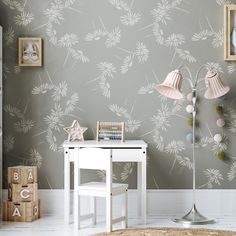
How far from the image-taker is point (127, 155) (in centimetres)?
464

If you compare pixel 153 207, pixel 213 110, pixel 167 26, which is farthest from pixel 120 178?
pixel 167 26

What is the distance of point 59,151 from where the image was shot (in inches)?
202

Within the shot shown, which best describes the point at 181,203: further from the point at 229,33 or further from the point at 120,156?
the point at 229,33

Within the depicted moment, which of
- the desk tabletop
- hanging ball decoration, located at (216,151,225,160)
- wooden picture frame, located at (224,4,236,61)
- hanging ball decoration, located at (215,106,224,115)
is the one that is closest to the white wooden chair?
the desk tabletop

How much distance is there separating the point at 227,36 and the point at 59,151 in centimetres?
189

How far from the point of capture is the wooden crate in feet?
15.8

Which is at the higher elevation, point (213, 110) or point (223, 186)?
point (213, 110)

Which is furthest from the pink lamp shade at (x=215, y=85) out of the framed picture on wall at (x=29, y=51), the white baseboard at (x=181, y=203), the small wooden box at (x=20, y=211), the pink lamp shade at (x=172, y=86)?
the small wooden box at (x=20, y=211)

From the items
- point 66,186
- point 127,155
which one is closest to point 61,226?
point 66,186

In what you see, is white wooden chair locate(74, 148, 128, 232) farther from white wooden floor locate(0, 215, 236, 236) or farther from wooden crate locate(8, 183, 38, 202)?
wooden crate locate(8, 183, 38, 202)

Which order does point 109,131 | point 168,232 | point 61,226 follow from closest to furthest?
point 168,232 → point 61,226 → point 109,131

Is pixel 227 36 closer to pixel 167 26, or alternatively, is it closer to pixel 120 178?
pixel 167 26

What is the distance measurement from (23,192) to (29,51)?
4.25 ft

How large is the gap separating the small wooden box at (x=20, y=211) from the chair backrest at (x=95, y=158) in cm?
70
